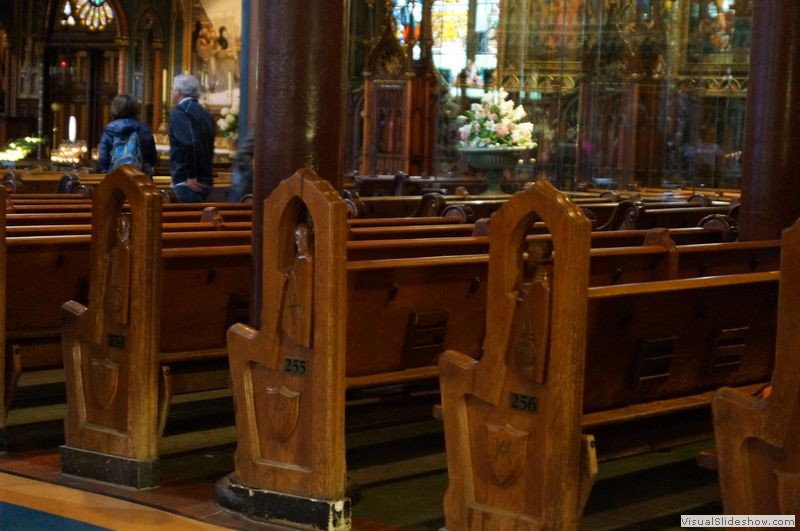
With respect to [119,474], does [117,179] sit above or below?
above

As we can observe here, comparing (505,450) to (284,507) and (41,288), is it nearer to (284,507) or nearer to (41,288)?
(284,507)

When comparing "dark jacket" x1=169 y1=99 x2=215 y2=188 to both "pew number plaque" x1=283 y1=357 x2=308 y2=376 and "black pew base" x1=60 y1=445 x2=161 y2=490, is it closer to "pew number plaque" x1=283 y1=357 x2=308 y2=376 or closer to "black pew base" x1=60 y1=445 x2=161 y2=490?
"black pew base" x1=60 y1=445 x2=161 y2=490

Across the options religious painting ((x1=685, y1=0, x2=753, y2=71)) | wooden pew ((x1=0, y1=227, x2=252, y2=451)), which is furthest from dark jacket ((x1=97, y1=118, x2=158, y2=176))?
religious painting ((x1=685, y1=0, x2=753, y2=71))

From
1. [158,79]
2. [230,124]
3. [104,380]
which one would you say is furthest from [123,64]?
[104,380]

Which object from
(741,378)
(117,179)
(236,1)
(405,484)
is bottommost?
(405,484)

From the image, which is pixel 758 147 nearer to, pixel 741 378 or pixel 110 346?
pixel 741 378

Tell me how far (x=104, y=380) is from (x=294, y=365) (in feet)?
2.81

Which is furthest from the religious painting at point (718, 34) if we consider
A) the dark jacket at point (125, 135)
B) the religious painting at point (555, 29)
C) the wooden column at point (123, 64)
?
the wooden column at point (123, 64)

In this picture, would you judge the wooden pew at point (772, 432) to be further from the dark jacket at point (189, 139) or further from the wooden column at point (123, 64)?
the wooden column at point (123, 64)

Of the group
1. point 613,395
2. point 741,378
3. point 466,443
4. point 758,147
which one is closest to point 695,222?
point 758,147

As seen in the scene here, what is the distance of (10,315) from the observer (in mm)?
5352

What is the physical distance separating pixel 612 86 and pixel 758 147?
8039mm

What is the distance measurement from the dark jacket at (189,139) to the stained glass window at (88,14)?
1439 centimetres

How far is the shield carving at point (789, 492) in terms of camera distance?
10.8ft
